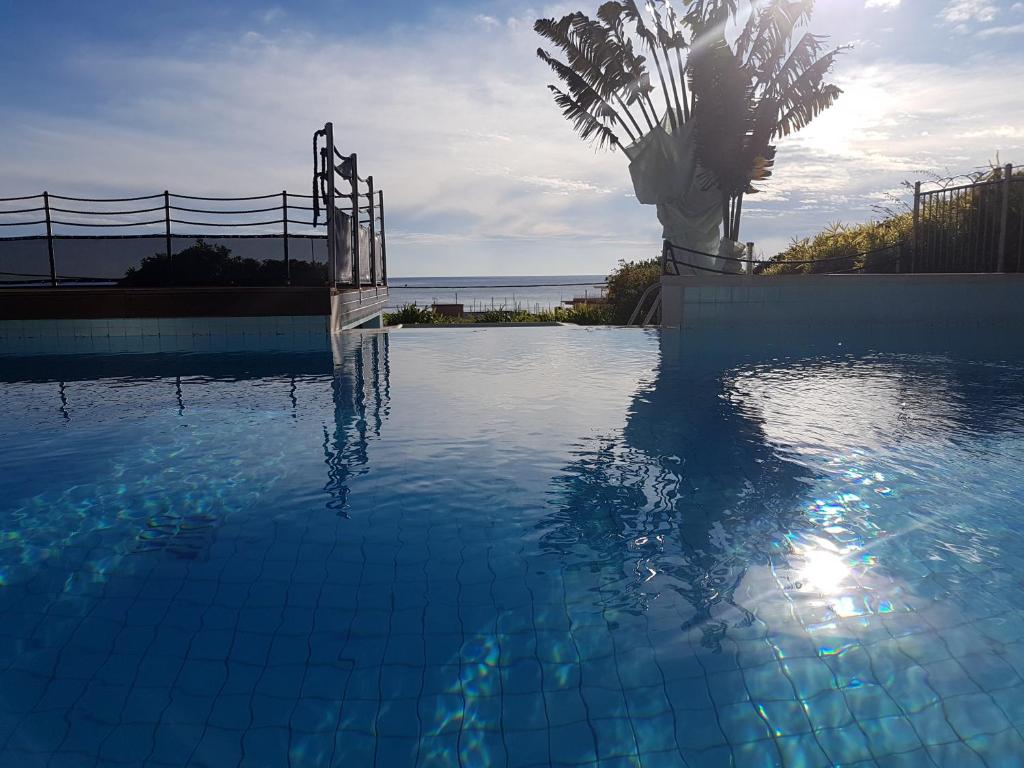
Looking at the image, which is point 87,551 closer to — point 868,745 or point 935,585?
point 868,745

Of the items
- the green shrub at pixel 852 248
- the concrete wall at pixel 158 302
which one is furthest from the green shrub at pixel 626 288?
the concrete wall at pixel 158 302

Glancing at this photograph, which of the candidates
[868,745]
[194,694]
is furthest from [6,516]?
[868,745]

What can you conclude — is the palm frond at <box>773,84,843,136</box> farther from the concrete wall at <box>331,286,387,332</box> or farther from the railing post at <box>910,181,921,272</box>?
the concrete wall at <box>331,286,387,332</box>

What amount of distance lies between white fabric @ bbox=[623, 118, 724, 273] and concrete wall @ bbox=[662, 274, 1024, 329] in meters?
3.93

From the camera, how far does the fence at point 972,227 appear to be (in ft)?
42.9

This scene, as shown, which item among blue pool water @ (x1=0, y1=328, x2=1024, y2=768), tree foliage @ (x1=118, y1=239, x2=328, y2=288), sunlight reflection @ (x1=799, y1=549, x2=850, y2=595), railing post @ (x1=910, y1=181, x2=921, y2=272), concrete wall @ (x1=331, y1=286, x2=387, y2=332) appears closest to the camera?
blue pool water @ (x1=0, y1=328, x2=1024, y2=768)

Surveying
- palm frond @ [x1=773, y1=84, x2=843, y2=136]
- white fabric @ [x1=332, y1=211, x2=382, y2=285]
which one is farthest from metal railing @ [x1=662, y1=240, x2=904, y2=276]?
white fabric @ [x1=332, y1=211, x2=382, y2=285]

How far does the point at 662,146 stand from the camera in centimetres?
1650

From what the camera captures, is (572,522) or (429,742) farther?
(572,522)

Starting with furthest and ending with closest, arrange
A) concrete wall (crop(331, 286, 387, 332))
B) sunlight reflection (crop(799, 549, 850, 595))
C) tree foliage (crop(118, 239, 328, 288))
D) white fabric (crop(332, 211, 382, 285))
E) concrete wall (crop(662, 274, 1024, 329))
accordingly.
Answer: concrete wall (crop(662, 274, 1024, 329))
tree foliage (crop(118, 239, 328, 288))
white fabric (crop(332, 211, 382, 285))
concrete wall (crop(331, 286, 387, 332))
sunlight reflection (crop(799, 549, 850, 595))

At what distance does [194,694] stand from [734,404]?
5.19 meters

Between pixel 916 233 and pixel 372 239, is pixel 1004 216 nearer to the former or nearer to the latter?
pixel 916 233

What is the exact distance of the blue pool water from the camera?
2092 mm

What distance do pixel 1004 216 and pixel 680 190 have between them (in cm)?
637
